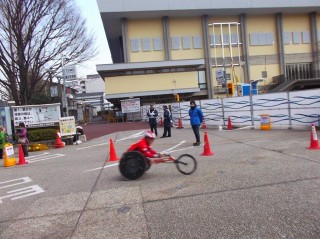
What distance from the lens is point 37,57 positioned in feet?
74.5

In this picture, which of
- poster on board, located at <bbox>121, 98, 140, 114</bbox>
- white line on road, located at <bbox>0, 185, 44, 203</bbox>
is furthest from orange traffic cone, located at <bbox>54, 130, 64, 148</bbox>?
poster on board, located at <bbox>121, 98, 140, 114</bbox>

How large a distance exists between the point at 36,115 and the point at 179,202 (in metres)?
14.8

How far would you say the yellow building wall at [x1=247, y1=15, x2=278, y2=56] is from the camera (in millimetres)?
48062

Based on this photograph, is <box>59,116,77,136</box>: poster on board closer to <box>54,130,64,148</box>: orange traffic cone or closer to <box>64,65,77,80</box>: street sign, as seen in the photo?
<box>54,130,64,148</box>: orange traffic cone

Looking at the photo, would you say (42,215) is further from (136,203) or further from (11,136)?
(11,136)

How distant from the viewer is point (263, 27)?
48531 mm

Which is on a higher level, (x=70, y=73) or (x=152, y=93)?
(x=70, y=73)

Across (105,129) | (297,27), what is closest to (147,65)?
(105,129)

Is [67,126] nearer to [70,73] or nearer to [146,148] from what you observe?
[70,73]

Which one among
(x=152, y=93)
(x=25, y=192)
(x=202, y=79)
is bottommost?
(x=25, y=192)

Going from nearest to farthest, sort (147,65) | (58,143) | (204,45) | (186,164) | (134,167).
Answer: (134,167) < (186,164) < (58,143) < (147,65) < (204,45)

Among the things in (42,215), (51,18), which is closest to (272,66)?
(51,18)

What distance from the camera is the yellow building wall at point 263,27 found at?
48.1 meters

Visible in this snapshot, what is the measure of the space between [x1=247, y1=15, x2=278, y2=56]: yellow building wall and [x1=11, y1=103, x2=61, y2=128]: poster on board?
36254mm
